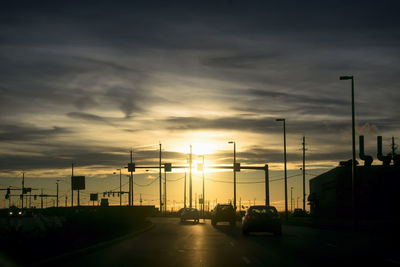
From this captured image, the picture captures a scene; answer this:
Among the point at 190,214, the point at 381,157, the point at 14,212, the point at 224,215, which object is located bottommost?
the point at 14,212

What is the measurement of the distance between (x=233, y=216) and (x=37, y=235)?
3452cm

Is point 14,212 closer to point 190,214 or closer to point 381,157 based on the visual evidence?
point 190,214

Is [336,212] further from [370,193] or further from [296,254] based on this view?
[296,254]

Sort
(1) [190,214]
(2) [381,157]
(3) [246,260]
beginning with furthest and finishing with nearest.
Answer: (2) [381,157] < (1) [190,214] < (3) [246,260]

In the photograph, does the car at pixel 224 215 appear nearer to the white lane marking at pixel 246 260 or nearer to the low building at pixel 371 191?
the low building at pixel 371 191

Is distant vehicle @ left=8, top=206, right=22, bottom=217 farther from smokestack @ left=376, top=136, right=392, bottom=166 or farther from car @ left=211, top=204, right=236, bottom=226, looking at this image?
smokestack @ left=376, top=136, right=392, bottom=166

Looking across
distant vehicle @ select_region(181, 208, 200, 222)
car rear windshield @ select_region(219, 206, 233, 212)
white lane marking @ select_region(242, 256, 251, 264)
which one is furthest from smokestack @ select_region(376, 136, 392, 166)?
white lane marking @ select_region(242, 256, 251, 264)

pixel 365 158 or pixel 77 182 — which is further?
pixel 365 158

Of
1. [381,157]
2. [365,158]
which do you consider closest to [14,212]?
[365,158]

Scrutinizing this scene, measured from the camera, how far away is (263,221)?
3172 centimetres

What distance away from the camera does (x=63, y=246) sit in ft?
65.8

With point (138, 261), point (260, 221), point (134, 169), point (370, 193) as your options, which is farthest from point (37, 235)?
point (370, 193)

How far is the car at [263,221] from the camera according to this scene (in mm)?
31703

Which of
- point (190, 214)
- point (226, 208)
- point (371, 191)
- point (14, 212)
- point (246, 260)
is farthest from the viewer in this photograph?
point (14, 212)
